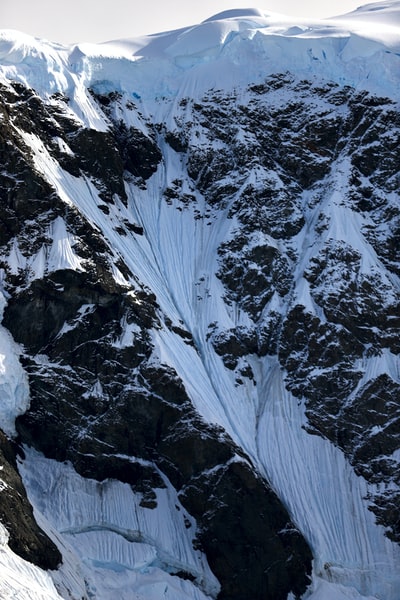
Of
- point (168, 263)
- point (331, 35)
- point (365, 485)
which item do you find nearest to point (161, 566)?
point (365, 485)

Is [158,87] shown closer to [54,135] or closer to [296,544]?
[54,135]

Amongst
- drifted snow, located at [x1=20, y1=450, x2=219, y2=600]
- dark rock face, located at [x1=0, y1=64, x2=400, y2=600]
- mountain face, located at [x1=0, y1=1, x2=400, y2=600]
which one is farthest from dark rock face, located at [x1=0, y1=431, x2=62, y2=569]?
drifted snow, located at [x1=20, y1=450, x2=219, y2=600]

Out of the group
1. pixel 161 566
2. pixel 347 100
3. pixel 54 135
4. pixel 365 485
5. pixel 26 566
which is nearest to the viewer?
pixel 26 566

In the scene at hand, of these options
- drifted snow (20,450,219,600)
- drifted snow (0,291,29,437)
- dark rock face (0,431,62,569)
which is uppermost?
drifted snow (0,291,29,437)

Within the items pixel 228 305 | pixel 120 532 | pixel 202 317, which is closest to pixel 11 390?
pixel 120 532

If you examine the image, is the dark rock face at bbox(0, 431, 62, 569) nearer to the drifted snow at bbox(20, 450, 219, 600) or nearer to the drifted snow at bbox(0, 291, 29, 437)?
the drifted snow at bbox(20, 450, 219, 600)
